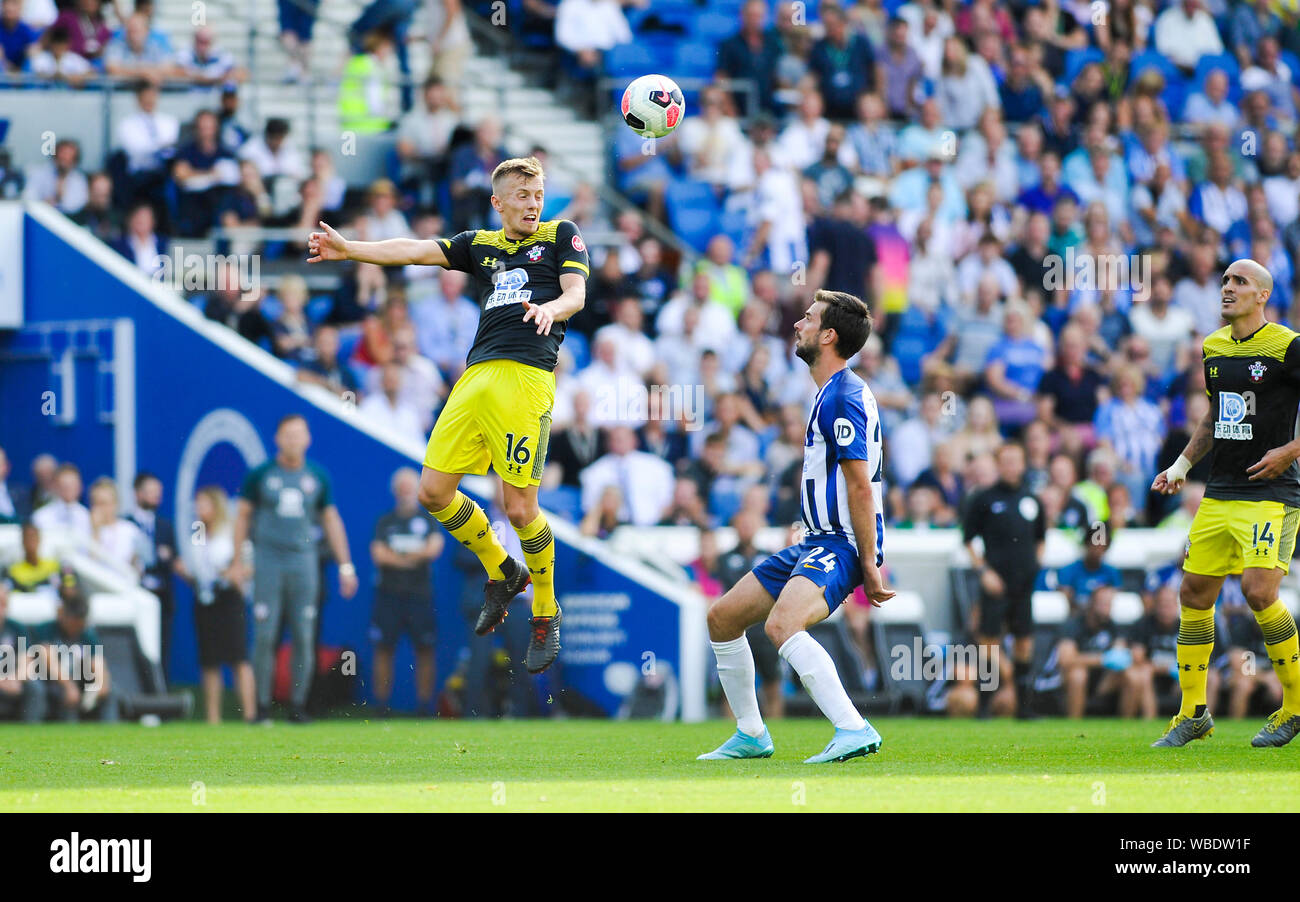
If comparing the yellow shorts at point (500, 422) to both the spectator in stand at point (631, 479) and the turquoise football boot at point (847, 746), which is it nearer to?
the turquoise football boot at point (847, 746)

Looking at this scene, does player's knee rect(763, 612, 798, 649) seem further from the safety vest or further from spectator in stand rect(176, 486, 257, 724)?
the safety vest

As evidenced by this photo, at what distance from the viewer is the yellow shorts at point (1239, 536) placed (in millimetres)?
10406

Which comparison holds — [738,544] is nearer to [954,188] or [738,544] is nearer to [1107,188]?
[954,188]

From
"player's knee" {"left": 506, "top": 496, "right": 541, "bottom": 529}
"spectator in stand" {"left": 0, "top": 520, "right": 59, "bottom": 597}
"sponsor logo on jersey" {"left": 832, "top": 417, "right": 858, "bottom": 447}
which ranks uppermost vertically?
"sponsor logo on jersey" {"left": 832, "top": 417, "right": 858, "bottom": 447}

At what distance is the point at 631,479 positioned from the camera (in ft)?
53.6

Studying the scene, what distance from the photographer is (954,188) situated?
2002cm

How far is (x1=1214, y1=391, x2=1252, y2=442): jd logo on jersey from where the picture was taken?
415 inches

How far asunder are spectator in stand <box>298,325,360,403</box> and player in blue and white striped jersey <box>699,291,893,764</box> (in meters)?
7.45

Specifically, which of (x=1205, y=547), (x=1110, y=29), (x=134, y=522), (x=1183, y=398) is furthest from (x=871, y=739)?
(x=1110, y=29)

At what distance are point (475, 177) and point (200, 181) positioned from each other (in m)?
2.53

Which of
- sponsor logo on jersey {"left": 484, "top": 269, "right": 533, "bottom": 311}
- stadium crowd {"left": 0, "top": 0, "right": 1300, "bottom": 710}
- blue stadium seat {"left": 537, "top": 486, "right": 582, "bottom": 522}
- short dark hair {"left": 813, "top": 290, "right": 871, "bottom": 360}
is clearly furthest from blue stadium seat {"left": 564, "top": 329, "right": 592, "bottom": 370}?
short dark hair {"left": 813, "top": 290, "right": 871, "bottom": 360}

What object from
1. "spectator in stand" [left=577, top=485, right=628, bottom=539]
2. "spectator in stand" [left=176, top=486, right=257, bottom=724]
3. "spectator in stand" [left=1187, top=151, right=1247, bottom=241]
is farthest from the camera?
"spectator in stand" [left=1187, top=151, right=1247, bottom=241]

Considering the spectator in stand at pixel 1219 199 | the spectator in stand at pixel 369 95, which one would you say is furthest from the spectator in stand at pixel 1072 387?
the spectator in stand at pixel 369 95

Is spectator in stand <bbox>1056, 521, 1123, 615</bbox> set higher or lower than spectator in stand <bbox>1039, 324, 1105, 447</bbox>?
lower
